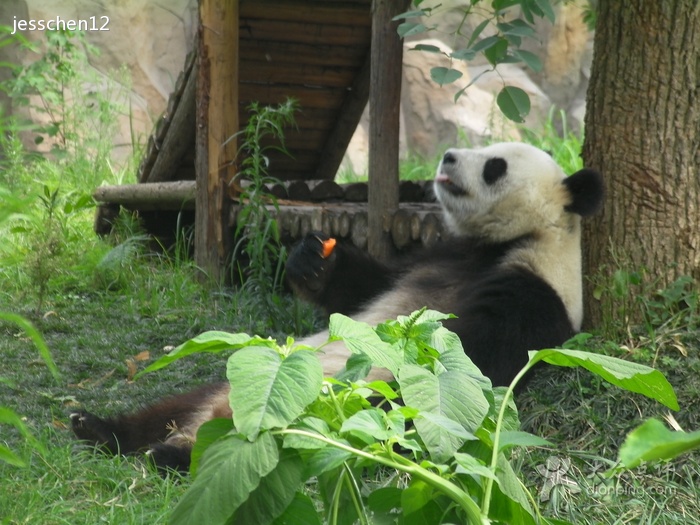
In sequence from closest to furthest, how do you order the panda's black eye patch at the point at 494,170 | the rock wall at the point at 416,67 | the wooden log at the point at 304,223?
the panda's black eye patch at the point at 494,170, the wooden log at the point at 304,223, the rock wall at the point at 416,67

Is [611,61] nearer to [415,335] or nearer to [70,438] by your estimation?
[415,335]

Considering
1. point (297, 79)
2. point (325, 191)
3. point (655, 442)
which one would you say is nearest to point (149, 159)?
point (297, 79)

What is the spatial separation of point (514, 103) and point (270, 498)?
2.44 metres

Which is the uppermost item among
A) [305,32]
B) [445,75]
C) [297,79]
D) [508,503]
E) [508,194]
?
[305,32]

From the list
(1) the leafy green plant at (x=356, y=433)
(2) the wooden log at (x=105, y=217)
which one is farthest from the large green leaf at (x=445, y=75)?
(2) the wooden log at (x=105, y=217)

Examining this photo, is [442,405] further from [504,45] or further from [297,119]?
[297,119]

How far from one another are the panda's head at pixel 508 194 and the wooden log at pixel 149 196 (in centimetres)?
275

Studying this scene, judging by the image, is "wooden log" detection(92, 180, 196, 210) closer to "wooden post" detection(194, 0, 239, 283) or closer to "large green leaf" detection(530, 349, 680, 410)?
"wooden post" detection(194, 0, 239, 283)

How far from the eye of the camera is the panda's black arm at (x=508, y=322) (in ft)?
10.6

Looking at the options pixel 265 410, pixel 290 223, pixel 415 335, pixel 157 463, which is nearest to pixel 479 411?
pixel 415 335

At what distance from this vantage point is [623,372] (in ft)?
5.77

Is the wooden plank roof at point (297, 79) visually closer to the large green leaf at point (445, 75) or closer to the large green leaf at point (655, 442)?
the large green leaf at point (445, 75)

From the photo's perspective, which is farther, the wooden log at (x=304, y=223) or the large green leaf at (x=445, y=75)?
the wooden log at (x=304, y=223)

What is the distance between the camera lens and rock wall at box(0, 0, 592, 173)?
13.5 m
